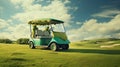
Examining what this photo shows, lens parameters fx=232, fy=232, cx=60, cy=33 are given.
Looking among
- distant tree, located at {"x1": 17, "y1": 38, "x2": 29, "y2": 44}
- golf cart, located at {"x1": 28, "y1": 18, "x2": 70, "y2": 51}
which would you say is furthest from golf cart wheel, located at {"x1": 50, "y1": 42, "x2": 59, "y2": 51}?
distant tree, located at {"x1": 17, "y1": 38, "x2": 29, "y2": 44}

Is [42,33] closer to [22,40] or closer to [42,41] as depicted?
[42,41]

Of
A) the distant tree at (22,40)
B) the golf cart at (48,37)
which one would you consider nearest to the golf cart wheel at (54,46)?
the golf cart at (48,37)

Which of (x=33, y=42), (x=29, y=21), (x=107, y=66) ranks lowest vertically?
(x=107, y=66)

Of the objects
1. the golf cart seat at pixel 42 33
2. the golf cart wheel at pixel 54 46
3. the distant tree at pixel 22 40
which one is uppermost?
the golf cart seat at pixel 42 33

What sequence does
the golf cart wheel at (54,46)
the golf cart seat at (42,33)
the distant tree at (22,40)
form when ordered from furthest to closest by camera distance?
the distant tree at (22,40) < the golf cart seat at (42,33) < the golf cart wheel at (54,46)

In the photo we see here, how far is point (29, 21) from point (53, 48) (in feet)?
16.9

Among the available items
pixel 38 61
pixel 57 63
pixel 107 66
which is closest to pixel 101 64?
pixel 107 66

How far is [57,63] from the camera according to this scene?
13.8m

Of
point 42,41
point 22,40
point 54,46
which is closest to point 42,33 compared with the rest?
point 42,41

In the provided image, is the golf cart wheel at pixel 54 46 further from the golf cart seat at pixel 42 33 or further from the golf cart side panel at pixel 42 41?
the golf cart seat at pixel 42 33

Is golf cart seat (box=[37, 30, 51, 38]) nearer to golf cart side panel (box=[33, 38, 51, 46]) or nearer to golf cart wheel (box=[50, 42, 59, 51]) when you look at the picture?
golf cart side panel (box=[33, 38, 51, 46])

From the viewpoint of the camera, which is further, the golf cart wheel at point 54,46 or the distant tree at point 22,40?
the distant tree at point 22,40

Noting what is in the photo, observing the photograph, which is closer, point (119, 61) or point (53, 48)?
point (119, 61)

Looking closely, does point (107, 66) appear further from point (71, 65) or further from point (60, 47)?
point (60, 47)
